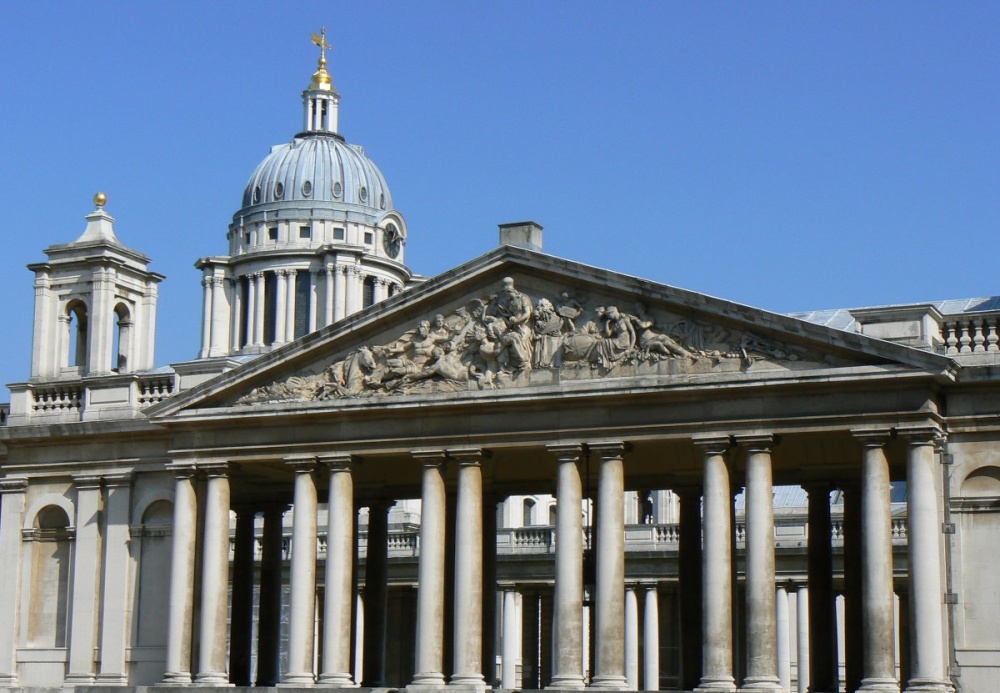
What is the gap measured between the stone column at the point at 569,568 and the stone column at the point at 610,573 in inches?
19.5

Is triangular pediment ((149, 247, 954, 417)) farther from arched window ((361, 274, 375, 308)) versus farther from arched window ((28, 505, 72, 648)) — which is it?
arched window ((361, 274, 375, 308))

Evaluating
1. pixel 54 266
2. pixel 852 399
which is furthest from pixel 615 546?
pixel 54 266

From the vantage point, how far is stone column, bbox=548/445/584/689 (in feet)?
148

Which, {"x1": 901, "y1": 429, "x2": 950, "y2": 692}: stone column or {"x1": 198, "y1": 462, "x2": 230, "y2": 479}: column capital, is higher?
{"x1": 198, "y1": 462, "x2": 230, "y2": 479}: column capital

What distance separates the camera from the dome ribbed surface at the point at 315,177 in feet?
365

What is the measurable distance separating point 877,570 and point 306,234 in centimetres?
7403

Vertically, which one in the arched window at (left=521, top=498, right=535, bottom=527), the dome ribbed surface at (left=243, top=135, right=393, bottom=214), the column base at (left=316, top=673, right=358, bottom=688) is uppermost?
the dome ribbed surface at (left=243, top=135, right=393, bottom=214)

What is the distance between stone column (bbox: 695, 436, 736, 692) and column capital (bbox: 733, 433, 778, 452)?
1.38ft

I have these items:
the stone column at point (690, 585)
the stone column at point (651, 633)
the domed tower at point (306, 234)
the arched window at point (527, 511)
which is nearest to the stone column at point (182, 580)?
the stone column at point (690, 585)

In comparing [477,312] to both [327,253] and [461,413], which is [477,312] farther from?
[327,253]

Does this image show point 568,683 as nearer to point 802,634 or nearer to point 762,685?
point 762,685

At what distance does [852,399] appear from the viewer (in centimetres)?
4275

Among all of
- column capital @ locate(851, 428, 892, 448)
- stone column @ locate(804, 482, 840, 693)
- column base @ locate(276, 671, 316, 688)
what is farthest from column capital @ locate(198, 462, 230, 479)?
column capital @ locate(851, 428, 892, 448)

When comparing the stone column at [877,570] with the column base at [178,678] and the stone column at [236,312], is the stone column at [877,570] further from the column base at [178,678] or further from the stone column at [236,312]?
the stone column at [236,312]
